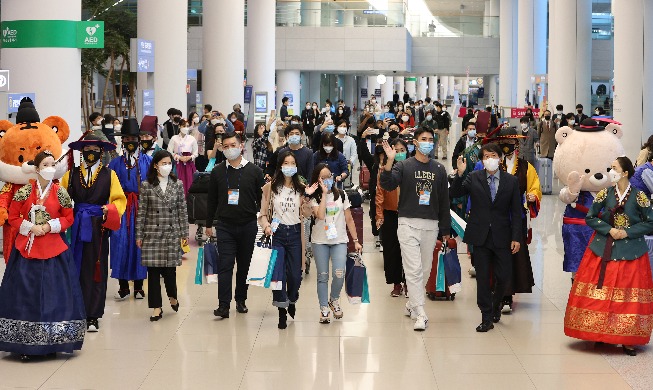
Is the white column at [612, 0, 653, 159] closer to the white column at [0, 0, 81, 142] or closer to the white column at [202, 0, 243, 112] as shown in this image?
the white column at [202, 0, 243, 112]

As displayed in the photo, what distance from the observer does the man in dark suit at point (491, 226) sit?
10.3 m

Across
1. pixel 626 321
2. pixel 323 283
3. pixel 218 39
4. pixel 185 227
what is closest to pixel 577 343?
pixel 626 321

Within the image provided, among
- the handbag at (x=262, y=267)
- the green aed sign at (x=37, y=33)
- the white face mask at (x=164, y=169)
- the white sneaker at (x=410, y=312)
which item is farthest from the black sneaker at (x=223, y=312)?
the green aed sign at (x=37, y=33)

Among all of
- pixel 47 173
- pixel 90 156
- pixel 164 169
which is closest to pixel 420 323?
pixel 164 169

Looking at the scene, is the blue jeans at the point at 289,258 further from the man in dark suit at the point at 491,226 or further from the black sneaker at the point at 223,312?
the man in dark suit at the point at 491,226

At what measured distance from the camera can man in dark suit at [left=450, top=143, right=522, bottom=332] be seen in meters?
10.3

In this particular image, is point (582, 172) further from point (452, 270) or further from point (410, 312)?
point (410, 312)

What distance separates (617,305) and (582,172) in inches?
81.2

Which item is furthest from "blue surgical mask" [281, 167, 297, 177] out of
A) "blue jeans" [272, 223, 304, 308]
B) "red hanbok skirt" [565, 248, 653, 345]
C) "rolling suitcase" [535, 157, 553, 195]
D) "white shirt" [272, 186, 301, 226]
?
"rolling suitcase" [535, 157, 553, 195]

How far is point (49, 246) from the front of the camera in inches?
359

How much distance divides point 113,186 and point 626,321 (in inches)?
184

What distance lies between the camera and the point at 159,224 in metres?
10.8

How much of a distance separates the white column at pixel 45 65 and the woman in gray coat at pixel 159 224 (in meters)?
5.95

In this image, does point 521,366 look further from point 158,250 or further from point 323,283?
point 158,250
